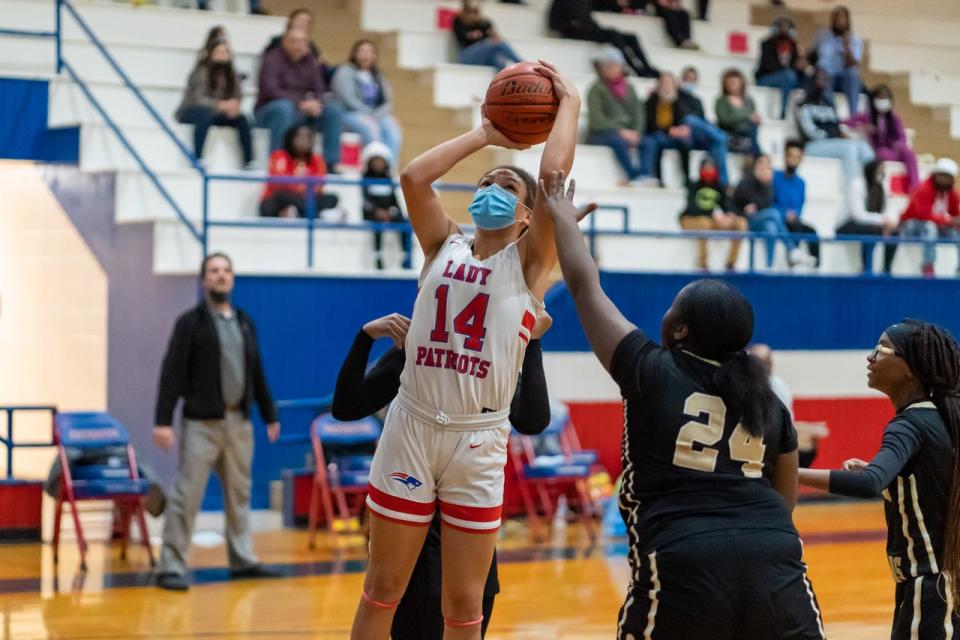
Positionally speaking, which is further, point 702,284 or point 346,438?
point 346,438

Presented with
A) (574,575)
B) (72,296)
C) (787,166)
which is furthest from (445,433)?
(787,166)

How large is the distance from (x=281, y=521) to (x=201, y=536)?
0.76 metres

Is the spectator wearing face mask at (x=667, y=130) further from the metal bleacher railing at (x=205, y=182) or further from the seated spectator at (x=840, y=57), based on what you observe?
the seated spectator at (x=840, y=57)

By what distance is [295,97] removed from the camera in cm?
1259

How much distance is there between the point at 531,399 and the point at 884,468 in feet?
3.60

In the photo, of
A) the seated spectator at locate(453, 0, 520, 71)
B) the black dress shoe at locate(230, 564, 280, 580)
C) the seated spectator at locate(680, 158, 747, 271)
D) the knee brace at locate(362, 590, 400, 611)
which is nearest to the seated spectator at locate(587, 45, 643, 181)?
the seated spectator at locate(680, 158, 747, 271)

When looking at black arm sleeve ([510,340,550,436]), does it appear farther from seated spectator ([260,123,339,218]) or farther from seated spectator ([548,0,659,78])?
seated spectator ([548,0,659,78])

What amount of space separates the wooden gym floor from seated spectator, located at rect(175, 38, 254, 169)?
343cm

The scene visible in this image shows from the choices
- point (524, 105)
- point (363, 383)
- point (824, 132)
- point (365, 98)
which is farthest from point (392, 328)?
point (824, 132)

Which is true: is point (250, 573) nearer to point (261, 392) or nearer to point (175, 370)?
point (261, 392)

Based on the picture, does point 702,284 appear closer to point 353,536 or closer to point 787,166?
point 353,536

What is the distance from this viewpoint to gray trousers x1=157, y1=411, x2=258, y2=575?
8.49 m

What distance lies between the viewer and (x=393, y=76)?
15273 millimetres

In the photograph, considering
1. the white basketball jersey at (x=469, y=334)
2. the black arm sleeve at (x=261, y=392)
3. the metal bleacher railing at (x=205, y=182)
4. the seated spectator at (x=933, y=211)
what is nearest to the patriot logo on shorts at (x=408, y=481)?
the white basketball jersey at (x=469, y=334)
